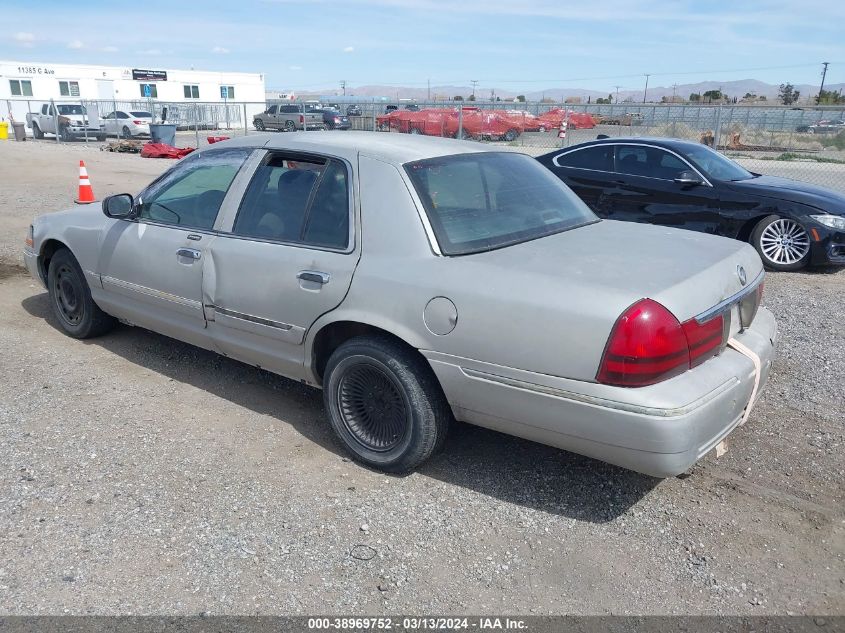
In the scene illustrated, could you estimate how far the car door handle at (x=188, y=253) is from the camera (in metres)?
4.18

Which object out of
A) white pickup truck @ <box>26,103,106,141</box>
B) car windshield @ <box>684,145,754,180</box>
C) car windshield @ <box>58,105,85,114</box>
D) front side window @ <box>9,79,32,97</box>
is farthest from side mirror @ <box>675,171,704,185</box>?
front side window @ <box>9,79,32,97</box>

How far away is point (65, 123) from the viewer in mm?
29969

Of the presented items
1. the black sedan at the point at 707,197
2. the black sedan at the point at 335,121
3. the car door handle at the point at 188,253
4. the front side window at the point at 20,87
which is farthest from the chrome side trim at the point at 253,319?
the front side window at the point at 20,87

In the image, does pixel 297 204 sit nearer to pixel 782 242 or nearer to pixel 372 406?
pixel 372 406

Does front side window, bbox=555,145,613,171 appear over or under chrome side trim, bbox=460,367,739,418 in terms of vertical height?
over

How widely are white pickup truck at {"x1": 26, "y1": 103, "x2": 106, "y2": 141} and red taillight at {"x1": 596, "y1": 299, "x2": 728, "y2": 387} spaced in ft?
101

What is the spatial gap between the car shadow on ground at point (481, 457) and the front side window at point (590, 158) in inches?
214

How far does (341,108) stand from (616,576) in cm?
3257

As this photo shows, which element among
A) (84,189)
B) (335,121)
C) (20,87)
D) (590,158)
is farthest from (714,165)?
(20,87)

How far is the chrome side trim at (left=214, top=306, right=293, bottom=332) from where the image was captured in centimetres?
380

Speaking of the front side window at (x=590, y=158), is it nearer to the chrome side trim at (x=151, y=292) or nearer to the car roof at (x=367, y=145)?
the car roof at (x=367, y=145)

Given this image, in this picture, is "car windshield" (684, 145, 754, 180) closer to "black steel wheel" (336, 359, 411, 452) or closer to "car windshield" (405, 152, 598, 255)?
"car windshield" (405, 152, 598, 255)

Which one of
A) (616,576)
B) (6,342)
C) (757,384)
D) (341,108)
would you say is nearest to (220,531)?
(616,576)

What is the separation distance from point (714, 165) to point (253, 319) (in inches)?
251
